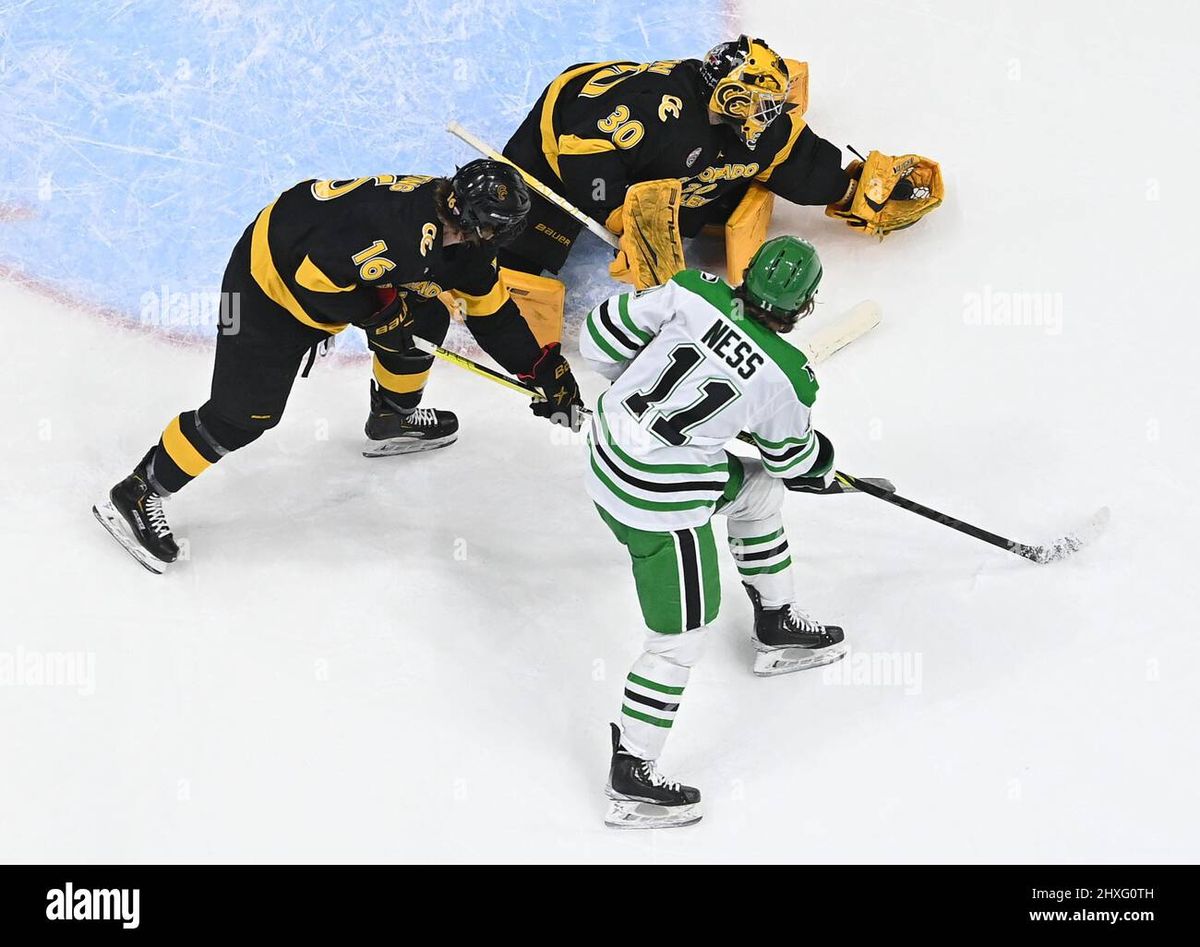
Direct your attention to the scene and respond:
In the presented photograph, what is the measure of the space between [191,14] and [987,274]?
3.22 meters

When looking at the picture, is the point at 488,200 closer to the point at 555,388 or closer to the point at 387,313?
the point at 387,313

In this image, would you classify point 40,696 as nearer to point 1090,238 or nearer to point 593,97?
point 593,97

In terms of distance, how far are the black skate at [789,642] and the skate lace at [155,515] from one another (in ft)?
5.25

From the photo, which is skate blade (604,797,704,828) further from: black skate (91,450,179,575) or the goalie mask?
the goalie mask

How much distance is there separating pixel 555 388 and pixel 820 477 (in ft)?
2.60

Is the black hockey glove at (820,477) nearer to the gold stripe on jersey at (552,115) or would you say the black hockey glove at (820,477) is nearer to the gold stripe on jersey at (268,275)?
the gold stripe on jersey at (268,275)

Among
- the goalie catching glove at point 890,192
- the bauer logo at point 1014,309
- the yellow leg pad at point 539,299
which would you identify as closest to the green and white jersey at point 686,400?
the yellow leg pad at point 539,299

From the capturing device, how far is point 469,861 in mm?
3266

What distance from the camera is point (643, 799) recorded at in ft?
11.0

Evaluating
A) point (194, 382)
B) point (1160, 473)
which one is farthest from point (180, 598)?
point (1160, 473)

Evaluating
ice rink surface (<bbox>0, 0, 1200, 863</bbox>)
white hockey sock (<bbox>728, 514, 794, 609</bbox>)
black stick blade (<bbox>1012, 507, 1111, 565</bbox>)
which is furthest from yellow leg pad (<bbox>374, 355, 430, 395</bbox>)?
black stick blade (<bbox>1012, 507, 1111, 565</bbox>)

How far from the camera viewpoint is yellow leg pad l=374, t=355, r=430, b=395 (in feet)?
13.8

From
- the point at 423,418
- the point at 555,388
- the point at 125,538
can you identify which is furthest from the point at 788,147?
the point at 125,538

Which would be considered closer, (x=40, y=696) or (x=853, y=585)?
(x=40, y=696)
